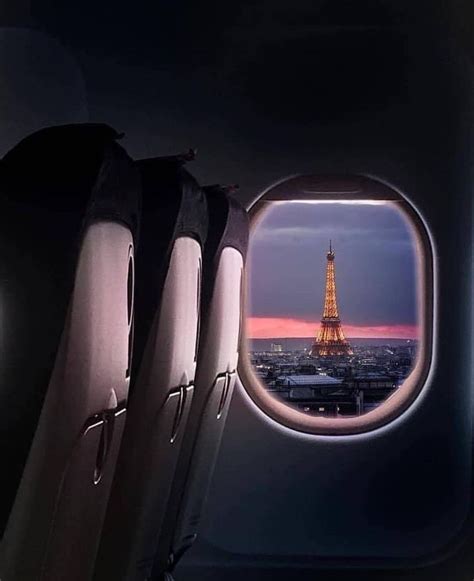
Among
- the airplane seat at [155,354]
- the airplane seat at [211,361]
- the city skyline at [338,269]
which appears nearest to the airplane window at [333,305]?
the city skyline at [338,269]

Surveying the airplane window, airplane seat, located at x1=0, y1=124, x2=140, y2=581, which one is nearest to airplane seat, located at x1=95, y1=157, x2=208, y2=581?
airplane seat, located at x1=0, y1=124, x2=140, y2=581

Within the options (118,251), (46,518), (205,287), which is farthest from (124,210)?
(205,287)

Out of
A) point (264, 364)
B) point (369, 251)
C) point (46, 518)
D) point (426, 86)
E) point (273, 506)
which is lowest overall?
point (273, 506)

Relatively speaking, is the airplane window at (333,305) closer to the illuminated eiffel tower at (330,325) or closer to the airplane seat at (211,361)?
the illuminated eiffel tower at (330,325)

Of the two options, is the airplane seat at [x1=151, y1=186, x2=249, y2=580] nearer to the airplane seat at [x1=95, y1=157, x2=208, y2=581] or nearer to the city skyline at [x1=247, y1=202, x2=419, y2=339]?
the airplane seat at [x1=95, y1=157, x2=208, y2=581]

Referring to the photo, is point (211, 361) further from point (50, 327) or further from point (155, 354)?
point (50, 327)

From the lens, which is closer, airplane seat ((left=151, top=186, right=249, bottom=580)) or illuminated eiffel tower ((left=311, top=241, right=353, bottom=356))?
airplane seat ((left=151, top=186, right=249, bottom=580))

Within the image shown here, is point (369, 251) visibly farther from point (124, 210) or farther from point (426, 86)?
point (124, 210)
